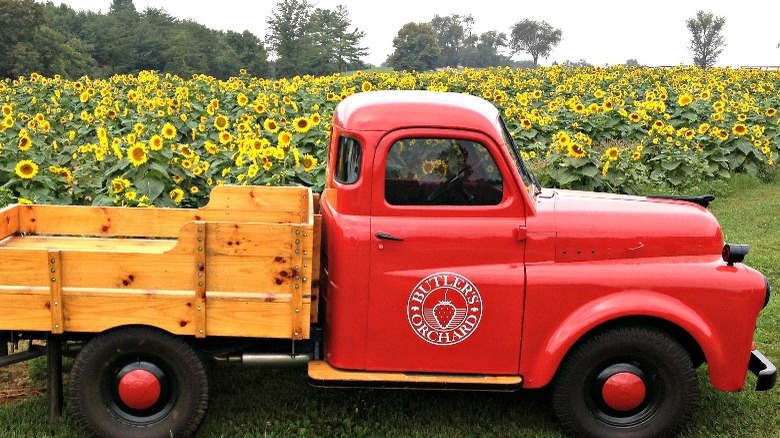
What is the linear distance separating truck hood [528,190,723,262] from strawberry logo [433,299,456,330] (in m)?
0.62

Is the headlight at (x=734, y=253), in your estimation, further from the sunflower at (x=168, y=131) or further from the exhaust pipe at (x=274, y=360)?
the sunflower at (x=168, y=131)

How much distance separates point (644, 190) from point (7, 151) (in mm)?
8231

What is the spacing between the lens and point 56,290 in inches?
163

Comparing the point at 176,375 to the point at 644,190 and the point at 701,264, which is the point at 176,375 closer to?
the point at 701,264

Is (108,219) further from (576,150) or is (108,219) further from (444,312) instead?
(576,150)

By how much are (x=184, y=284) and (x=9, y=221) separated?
4.79 ft

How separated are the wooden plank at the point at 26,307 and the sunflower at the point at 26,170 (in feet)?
12.5

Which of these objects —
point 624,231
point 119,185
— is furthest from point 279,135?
point 624,231

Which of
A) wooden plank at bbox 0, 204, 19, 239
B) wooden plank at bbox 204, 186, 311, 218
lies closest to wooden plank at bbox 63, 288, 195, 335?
wooden plank at bbox 0, 204, 19, 239

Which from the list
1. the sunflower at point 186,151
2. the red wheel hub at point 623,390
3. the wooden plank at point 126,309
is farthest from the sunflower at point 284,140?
the red wheel hub at point 623,390

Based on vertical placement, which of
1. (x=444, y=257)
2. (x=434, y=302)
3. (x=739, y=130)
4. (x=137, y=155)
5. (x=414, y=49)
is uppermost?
(x=414, y=49)

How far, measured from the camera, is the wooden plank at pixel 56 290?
13.5ft

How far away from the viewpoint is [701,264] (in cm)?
441

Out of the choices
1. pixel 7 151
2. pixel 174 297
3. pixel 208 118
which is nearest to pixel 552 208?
pixel 174 297
